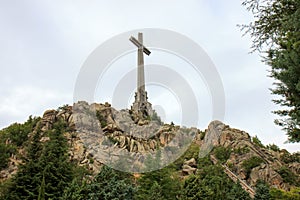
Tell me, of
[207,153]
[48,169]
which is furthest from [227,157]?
[48,169]

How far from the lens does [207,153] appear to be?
2816cm

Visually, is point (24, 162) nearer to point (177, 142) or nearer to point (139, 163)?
point (139, 163)

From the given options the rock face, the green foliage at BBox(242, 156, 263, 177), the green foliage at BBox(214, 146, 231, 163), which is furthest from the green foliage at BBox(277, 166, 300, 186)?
the green foliage at BBox(214, 146, 231, 163)

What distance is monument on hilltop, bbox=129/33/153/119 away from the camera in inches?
1169

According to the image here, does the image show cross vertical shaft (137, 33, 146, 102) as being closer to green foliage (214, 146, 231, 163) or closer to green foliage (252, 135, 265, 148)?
green foliage (214, 146, 231, 163)

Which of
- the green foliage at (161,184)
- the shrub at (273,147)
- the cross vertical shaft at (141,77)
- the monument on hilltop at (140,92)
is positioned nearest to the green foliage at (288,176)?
the shrub at (273,147)

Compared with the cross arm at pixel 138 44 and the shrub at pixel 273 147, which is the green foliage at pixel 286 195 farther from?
the cross arm at pixel 138 44

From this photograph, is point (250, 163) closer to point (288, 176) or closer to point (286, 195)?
point (288, 176)

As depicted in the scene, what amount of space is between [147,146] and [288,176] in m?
11.0

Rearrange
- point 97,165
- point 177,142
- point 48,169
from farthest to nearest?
point 177,142 → point 97,165 → point 48,169

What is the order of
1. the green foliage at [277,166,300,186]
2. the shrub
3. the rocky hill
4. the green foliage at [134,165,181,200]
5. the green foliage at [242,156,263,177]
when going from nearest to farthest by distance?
the green foliage at [134,165,181,200] → the green foliage at [277,166,300,186] → the rocky hill → the green foliage at [242,156,263,177] → the shrub

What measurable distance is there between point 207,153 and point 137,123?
6893mm

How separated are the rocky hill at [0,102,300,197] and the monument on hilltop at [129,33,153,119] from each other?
758 mm

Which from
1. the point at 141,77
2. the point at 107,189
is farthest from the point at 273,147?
the point at 107,189
